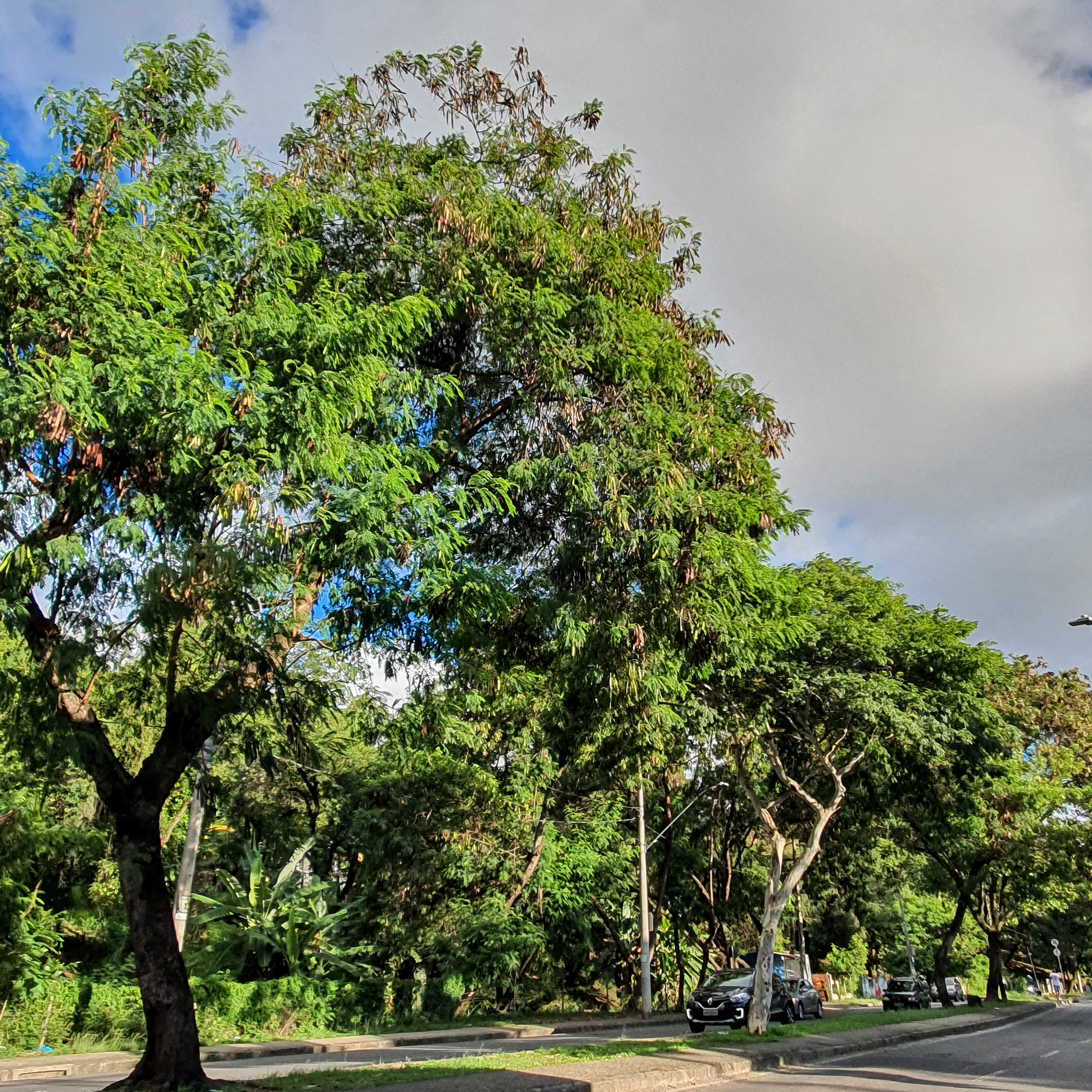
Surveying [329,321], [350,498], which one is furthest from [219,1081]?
[329,321]

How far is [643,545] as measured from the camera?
10.3m

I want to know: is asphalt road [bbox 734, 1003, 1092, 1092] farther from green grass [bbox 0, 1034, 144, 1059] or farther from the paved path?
green grass [bbox 0, 1034, 144, 1059]

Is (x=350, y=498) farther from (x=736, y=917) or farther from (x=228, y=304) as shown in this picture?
(x=736, y=917)

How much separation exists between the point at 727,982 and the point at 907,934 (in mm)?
39700

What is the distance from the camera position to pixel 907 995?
130ft

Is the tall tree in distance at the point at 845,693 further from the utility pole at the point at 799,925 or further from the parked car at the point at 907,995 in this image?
the parked car at the point at 907,995

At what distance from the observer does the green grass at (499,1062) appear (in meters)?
9.56

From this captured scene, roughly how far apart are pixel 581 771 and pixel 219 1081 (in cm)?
2247

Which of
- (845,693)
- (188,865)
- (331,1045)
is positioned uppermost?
(845,693)

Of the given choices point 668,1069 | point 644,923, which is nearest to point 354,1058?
point 668,1069

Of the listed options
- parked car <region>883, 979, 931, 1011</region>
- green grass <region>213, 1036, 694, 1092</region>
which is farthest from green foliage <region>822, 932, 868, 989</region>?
green grass <region>213, 1036, 694, 1092</region>

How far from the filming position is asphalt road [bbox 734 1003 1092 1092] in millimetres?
12250

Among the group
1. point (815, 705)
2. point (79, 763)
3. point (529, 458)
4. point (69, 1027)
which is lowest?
point (69, 1027)

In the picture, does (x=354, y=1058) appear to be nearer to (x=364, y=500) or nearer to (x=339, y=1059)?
(x=339, y=1059)
